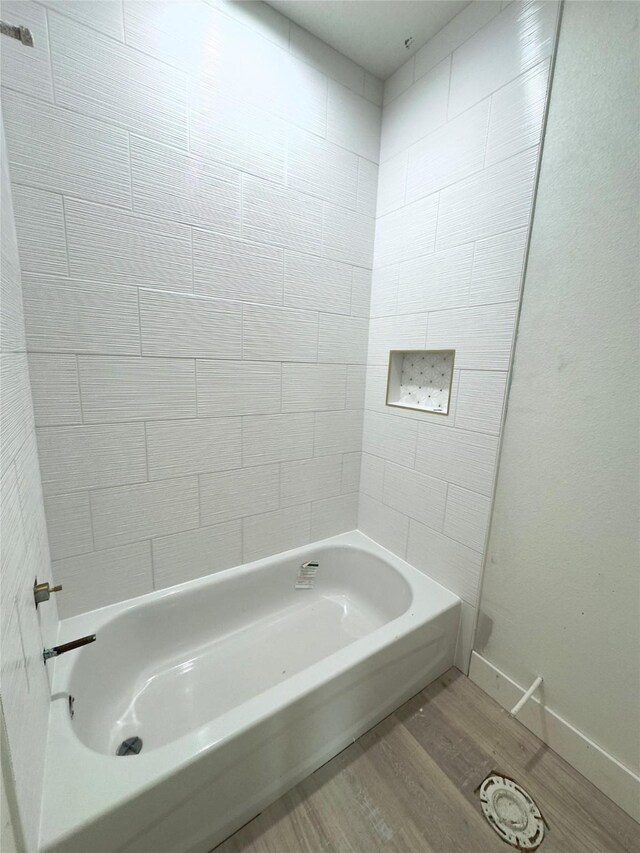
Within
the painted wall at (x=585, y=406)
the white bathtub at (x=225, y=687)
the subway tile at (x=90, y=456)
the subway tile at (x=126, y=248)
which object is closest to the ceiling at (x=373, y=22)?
the painted wall at (x=585, y=406)

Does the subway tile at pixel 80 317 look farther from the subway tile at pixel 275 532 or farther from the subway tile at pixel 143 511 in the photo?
the subway tile at pixel 275 532

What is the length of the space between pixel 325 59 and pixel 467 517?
6.51 feet

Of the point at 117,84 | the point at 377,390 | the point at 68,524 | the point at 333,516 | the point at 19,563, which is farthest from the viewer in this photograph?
the point at 333,516

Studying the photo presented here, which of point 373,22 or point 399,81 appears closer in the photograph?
point 373,22

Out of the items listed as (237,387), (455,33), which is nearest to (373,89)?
(455,33)

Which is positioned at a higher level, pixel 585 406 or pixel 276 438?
pixel 585 406

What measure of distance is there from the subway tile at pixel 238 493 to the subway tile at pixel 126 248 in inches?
30.5

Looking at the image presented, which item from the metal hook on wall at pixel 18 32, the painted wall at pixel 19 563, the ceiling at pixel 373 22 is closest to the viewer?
the painted wall at pixel 19 563

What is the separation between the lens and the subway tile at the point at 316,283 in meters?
1.46

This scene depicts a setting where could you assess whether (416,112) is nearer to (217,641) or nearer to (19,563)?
(19,563)

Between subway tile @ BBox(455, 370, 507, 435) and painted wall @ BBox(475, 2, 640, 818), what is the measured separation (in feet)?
0.15

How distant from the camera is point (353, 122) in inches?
59.4

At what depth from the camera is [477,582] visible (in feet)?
4.45

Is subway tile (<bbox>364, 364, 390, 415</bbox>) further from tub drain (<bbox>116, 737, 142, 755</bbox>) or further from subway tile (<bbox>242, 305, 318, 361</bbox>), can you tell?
tub drain (<bbox>116, 737, 142, 755</bbox>)
